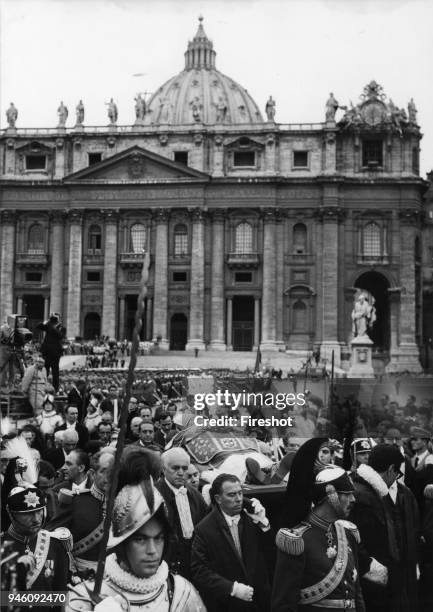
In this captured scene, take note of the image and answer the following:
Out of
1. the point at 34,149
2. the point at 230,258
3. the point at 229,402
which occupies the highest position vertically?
the point at 34,149

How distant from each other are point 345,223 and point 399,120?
311 inches

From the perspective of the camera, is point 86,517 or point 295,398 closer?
point 86,517

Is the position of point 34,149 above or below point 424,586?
above

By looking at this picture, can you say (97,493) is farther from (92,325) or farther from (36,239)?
(36,239)

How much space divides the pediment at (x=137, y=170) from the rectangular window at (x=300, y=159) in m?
6.26

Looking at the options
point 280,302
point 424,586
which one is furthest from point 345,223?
point 424,586

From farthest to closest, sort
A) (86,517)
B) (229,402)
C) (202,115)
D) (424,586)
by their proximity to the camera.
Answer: (202,115)
(229,402)
(424,586)
(86,517)

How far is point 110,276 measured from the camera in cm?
6231

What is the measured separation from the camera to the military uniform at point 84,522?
23.3 feet

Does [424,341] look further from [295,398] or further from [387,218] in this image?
[295,398]

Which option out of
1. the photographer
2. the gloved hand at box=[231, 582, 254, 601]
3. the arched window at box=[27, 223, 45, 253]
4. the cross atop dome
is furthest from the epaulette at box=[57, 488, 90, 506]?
the cross atop dome

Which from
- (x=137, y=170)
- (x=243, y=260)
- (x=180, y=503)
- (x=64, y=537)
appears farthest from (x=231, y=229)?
(x=64, y=537)

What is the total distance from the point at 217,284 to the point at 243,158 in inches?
358

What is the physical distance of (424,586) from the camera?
8.77 m
